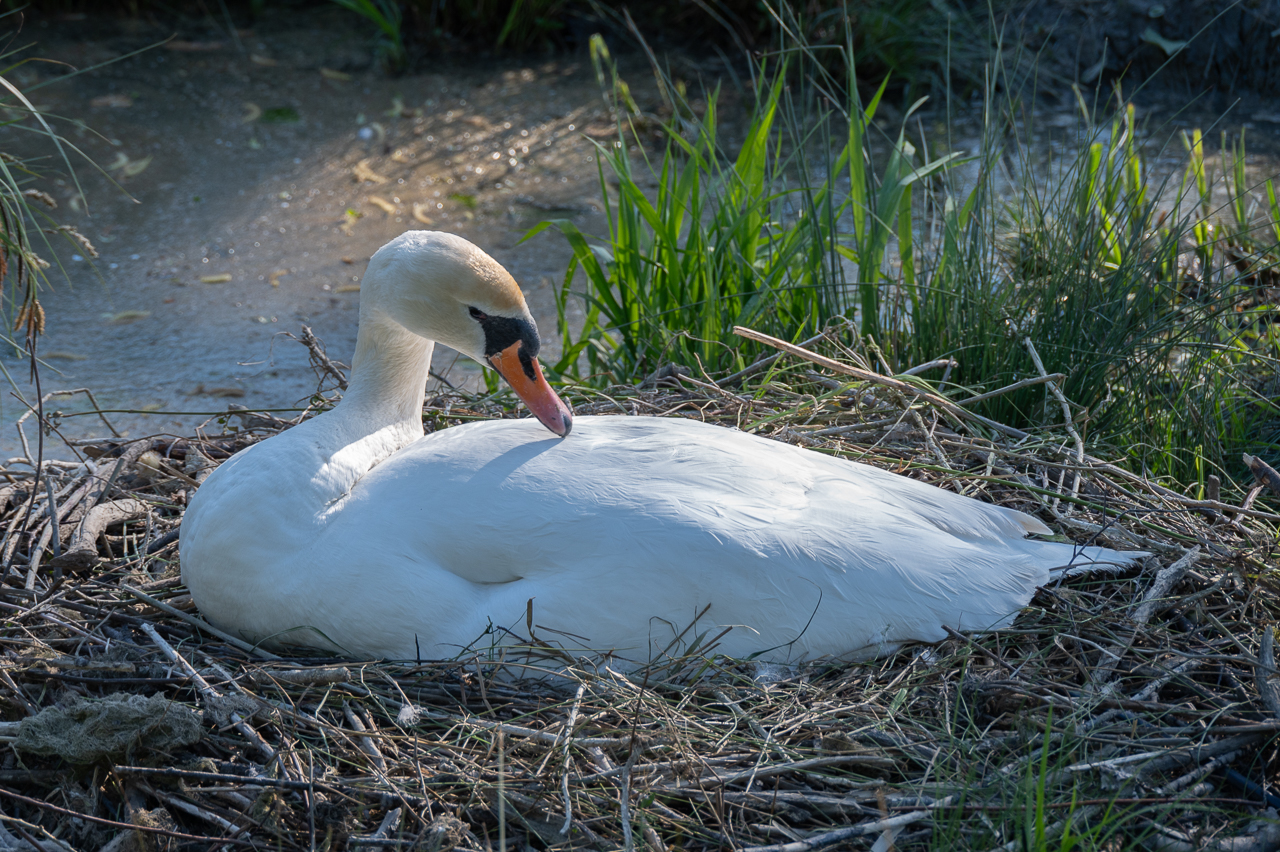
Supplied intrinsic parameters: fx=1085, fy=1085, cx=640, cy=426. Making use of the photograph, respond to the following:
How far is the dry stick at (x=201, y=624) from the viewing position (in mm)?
2326

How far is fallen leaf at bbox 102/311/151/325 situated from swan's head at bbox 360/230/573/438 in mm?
2614

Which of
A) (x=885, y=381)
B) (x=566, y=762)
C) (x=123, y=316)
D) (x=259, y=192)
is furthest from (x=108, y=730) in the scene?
(x=259, y=192)

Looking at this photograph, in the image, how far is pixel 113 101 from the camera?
6328mm

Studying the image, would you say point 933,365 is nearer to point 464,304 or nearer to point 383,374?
point 464,304

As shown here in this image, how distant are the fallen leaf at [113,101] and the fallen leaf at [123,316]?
2204 millimetres

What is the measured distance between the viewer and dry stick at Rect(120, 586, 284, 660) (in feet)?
7.63

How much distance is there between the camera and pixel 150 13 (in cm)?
726

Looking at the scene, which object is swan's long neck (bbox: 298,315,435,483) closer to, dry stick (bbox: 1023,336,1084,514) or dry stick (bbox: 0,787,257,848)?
dry stick (bbox: 0,787,257,848)

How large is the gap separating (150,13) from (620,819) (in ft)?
23.6

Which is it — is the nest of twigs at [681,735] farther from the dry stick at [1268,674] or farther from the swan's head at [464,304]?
the swan's head at [464,304]

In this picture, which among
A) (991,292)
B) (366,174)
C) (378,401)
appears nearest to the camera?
(378,401)

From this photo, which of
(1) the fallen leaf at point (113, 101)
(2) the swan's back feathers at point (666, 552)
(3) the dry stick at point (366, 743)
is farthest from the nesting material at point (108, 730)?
(1) the fallen leaf at point (113, 101)

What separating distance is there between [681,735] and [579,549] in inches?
16.4

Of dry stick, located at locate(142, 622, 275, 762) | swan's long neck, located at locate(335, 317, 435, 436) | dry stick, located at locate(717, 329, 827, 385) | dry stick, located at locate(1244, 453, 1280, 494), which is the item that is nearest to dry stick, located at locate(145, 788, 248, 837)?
dry stick, located at locate(142, 622, 275, 762)
